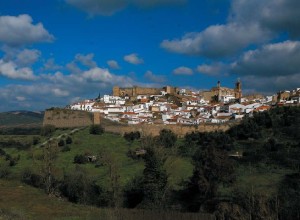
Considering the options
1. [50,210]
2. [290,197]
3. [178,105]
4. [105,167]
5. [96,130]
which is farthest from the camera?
[178,105]

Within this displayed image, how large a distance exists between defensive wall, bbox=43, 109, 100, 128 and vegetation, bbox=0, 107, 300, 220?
1428cm

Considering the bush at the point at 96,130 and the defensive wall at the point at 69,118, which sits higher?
the defensive wall at the point at 69,118

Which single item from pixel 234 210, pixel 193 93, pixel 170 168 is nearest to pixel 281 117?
pixel 170 168

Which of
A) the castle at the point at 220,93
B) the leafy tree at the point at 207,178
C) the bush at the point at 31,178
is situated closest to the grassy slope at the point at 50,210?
the bush at the point at 31,178

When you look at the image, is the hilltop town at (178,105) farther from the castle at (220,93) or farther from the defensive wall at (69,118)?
the defensive wall at (69,118)

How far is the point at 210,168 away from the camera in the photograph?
28.6 meters

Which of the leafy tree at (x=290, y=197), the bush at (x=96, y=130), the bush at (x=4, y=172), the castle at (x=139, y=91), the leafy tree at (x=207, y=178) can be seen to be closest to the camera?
the leafy tree at (x=290, y=197)

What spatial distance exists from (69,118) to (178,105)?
102 ft

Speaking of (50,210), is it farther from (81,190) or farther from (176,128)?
(176,128)

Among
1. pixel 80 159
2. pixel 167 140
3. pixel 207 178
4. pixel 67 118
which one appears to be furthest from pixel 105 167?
pixel 67 118

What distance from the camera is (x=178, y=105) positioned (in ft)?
302

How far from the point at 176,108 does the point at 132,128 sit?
2866cm

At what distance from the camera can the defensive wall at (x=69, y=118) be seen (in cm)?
6531

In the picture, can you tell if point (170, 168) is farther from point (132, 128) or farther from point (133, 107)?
point (133, 107)
